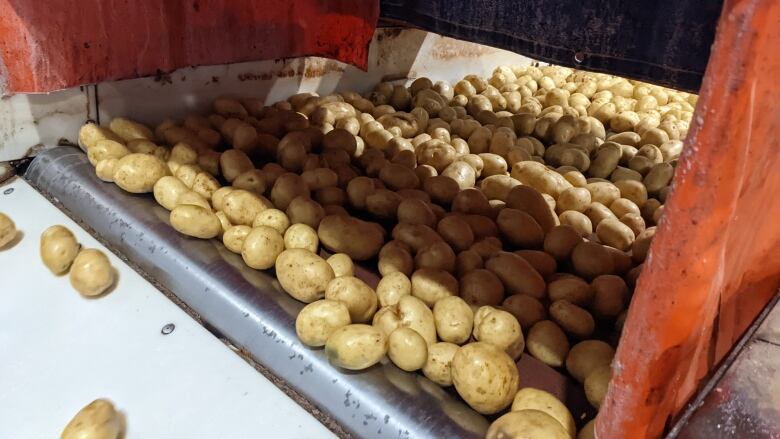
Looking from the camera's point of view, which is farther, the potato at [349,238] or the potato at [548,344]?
the potato at [349,238]

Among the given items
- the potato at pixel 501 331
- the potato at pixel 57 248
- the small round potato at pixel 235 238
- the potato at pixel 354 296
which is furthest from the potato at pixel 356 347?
the potato at pixel 57 248

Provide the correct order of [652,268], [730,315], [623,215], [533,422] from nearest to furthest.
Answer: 1. [652,268]
2. [730,315]
3. [533,422]
4. [623,215]

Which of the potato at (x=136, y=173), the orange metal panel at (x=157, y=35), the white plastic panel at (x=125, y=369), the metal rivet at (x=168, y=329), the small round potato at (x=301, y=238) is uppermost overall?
the orange metal panel at (x=157, y=35)

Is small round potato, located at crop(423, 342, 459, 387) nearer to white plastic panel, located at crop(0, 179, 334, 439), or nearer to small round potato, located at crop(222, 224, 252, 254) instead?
white plastic panel, located at crop(0, 179, 334, 439)

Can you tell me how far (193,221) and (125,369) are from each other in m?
0.46

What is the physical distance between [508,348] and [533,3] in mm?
996

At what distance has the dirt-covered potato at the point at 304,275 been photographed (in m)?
1.45

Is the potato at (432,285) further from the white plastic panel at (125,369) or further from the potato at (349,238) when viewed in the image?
the white plastic panel at (125,369)

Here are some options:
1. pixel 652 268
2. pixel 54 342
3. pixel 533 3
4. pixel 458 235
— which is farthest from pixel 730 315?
pixel 54 342

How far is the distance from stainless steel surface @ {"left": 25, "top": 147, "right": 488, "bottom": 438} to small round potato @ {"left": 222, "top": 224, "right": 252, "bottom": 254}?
22mm

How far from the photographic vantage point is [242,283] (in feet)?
4.94

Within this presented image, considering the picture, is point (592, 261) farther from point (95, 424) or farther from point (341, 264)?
point (95, 424)

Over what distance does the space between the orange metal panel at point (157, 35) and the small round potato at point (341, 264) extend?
1094mm

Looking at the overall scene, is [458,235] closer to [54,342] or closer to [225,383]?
[225,383]
